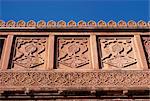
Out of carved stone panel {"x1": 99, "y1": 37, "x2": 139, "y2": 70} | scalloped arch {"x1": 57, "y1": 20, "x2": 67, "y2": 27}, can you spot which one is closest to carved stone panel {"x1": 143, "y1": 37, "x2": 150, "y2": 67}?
carved stone panel {"x1": 99, "y1": 37, "x2": 139, "y2": 70}

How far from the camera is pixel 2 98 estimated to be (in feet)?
19.5

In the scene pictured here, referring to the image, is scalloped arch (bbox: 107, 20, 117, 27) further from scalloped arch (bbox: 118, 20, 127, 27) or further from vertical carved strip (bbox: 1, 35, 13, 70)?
vertical carved strip (bbox: 1, 35, 13, 70)

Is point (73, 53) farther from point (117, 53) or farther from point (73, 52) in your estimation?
point (117, 53)

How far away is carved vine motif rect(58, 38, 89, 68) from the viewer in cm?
690

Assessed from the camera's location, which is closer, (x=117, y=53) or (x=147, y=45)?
(x=117, y=53)

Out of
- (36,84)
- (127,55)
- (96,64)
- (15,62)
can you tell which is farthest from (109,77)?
(15,62)

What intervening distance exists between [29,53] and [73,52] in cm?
91

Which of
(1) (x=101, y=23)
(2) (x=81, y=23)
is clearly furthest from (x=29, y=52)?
(1) (x=101, y=23)

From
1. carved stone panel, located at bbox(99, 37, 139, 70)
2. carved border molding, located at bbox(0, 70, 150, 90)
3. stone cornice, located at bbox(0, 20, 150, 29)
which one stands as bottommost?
carved border molding, located at bbox(0, 70, 150, 90)

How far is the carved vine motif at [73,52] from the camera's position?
22.6 feet

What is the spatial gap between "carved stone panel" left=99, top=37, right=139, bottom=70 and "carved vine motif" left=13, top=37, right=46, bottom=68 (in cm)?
125

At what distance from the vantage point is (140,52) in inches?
281

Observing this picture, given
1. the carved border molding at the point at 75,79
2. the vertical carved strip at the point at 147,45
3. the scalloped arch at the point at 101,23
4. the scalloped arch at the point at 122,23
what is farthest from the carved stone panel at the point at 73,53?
the vertical carved strip at the point at 147,45

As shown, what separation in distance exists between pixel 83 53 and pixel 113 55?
62cm
